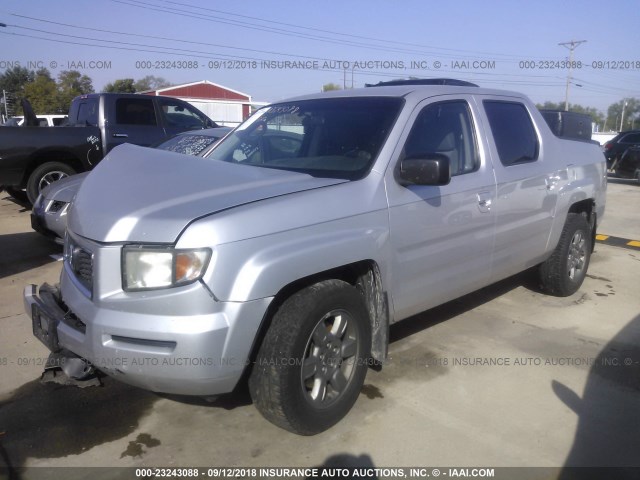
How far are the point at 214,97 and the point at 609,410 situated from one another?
151 feet

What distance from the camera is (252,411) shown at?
3346mm

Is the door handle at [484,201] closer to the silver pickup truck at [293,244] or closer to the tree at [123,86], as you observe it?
the silver pickup truck at [293,244]

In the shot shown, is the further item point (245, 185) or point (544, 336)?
point (544, 336)

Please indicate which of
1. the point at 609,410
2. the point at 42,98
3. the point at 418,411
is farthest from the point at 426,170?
the point at 42,98

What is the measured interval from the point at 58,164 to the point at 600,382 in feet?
27.4

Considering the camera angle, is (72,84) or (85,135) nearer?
(85,135)

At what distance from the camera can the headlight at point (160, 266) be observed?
252cm

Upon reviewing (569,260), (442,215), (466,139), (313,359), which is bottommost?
(569,260)

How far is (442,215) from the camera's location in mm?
3609

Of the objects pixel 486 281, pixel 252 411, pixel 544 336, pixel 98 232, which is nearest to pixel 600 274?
pixel 544 336

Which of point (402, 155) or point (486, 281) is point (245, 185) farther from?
point (486, 281)

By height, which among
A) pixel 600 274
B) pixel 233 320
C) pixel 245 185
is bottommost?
pixel 600 274

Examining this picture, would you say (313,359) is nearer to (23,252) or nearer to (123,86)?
(23,252)

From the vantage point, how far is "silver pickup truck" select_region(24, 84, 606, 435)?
8.37 feet
